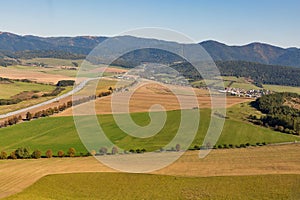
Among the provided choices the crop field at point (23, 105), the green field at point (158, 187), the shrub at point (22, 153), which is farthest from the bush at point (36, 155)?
the crop field at point (23, 105)

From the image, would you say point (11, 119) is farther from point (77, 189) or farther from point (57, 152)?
point (77, 189)

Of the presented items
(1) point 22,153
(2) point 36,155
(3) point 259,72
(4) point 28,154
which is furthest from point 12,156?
(3) point 259,72

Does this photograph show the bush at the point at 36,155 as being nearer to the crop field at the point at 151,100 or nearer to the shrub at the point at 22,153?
the shrub at the point at 22,153

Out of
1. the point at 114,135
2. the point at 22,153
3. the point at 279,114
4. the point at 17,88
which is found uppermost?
the point at 17,88

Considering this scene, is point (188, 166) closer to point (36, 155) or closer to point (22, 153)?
point (36, 155)

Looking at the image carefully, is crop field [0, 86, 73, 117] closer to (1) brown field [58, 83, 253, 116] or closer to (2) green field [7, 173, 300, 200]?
(1) brown field [58, 83, 253, 116]
